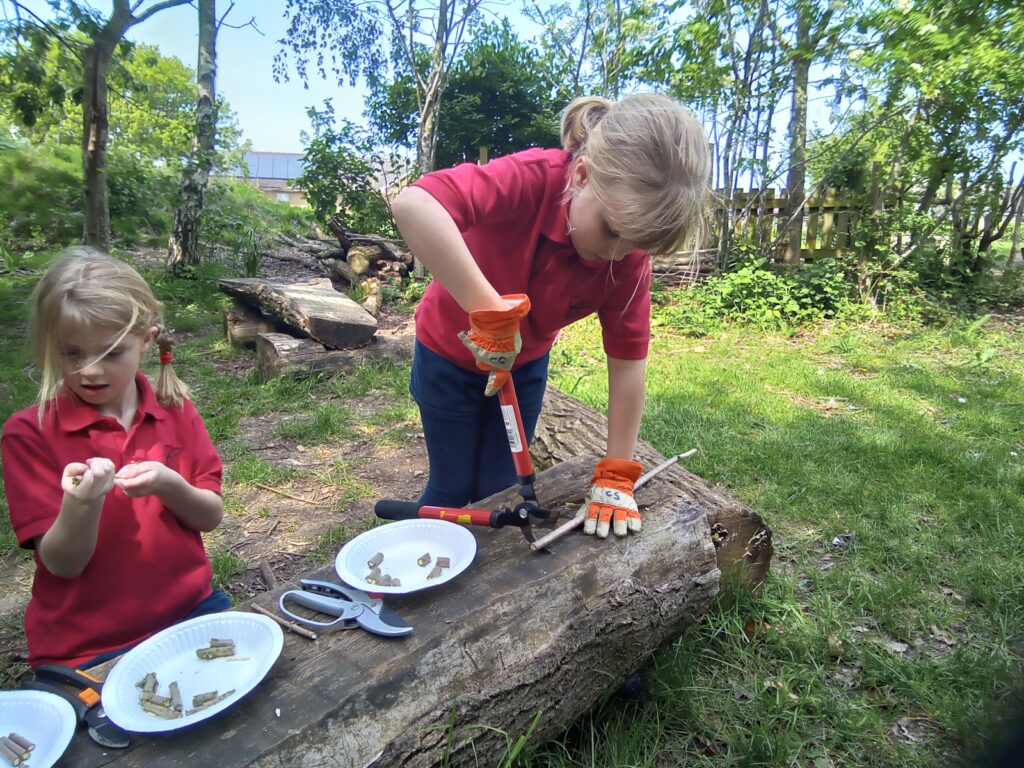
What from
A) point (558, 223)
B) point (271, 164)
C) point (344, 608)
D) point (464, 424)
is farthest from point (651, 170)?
point (271, 164)

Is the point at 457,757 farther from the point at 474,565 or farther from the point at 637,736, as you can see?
the point at 637,736

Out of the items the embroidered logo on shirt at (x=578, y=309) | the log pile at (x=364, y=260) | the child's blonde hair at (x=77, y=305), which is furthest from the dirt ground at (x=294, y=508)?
the log pile at (x=364, y=260)

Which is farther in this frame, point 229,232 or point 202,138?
point 229,232

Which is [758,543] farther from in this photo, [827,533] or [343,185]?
[343,185]

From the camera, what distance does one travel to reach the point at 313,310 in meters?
4.96

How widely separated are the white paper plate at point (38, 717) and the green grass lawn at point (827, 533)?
3.05ft

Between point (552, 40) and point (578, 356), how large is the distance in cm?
744

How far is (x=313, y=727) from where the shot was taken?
3.67 feet

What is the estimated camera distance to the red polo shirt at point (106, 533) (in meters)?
1.39

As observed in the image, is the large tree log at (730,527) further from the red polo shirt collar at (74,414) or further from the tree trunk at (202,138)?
the tree trunk at (202,138)

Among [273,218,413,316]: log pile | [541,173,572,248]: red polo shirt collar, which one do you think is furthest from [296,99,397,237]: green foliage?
[541,173,572,248]: red polo shirt collar

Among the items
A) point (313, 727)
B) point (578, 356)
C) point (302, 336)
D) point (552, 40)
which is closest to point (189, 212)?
point (302, 336)

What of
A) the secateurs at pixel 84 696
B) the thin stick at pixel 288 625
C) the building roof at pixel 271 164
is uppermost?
the building roof at pixel 271 164

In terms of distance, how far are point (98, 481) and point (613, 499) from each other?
49.0 inches
